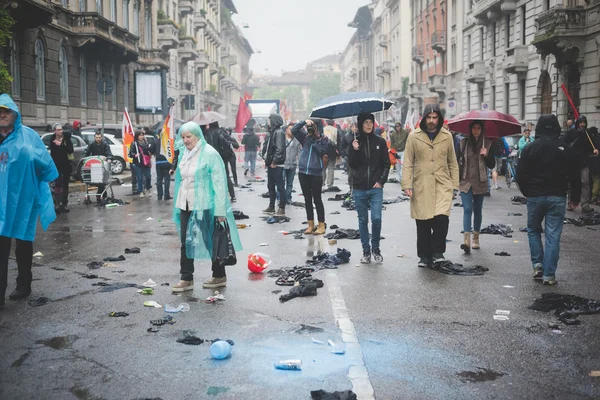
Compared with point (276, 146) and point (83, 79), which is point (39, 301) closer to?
point (276, 146)

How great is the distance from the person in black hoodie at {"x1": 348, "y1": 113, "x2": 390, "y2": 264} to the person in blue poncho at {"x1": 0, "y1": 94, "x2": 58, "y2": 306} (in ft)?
12.8

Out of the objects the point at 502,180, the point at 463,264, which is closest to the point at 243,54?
the point at 502,180

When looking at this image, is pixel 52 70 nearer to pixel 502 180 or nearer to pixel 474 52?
pixel 502 180

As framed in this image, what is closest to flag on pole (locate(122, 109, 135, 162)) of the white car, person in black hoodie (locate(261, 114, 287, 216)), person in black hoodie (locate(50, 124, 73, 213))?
the white car

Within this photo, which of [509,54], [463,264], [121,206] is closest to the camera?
[463,264]

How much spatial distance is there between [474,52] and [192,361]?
141ft

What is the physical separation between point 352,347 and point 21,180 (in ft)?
12.8

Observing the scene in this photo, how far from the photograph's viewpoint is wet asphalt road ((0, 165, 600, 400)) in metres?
4.84

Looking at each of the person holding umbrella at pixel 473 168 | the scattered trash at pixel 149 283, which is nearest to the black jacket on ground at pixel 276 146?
the person holding umbrella at pixel 473 168

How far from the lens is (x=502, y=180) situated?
27641 mm

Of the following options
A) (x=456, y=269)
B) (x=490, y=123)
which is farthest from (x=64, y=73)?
(x=456, y=269)

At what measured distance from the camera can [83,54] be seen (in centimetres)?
3519

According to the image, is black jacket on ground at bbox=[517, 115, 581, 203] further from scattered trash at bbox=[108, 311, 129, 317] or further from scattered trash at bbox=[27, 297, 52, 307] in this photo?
scattered trash at bbox=[27, 297, 52, 307]

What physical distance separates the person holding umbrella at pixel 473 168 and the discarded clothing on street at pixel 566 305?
3.37 m
